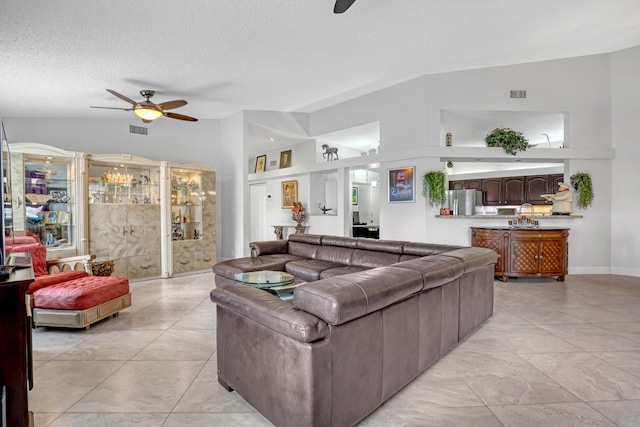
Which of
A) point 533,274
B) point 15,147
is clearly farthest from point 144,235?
point 533,274

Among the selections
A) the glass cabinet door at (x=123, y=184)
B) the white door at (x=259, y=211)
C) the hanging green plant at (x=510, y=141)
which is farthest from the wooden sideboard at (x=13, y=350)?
the white door at (x=259, y=211)

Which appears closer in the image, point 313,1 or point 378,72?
point 313,1

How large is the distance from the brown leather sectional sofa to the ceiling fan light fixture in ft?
12.6

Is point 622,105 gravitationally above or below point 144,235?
above

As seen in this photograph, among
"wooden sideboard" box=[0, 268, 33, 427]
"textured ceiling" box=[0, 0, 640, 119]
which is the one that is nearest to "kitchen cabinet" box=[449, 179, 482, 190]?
"textured ceiling" box=[0, 0, 640, 119]

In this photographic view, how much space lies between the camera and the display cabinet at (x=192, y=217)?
618 cm

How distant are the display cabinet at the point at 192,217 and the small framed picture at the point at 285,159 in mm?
2725

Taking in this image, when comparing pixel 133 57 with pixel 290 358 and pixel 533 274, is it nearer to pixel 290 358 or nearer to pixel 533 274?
pixel 290 358

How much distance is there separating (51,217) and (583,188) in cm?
873

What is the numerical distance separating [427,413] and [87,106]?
6.78m

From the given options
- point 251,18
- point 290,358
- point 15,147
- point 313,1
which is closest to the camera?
point 290,358

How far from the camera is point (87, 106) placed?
5801 millimetres

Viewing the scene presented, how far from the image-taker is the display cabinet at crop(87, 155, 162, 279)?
5.44 meters

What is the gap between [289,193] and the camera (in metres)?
8.70
